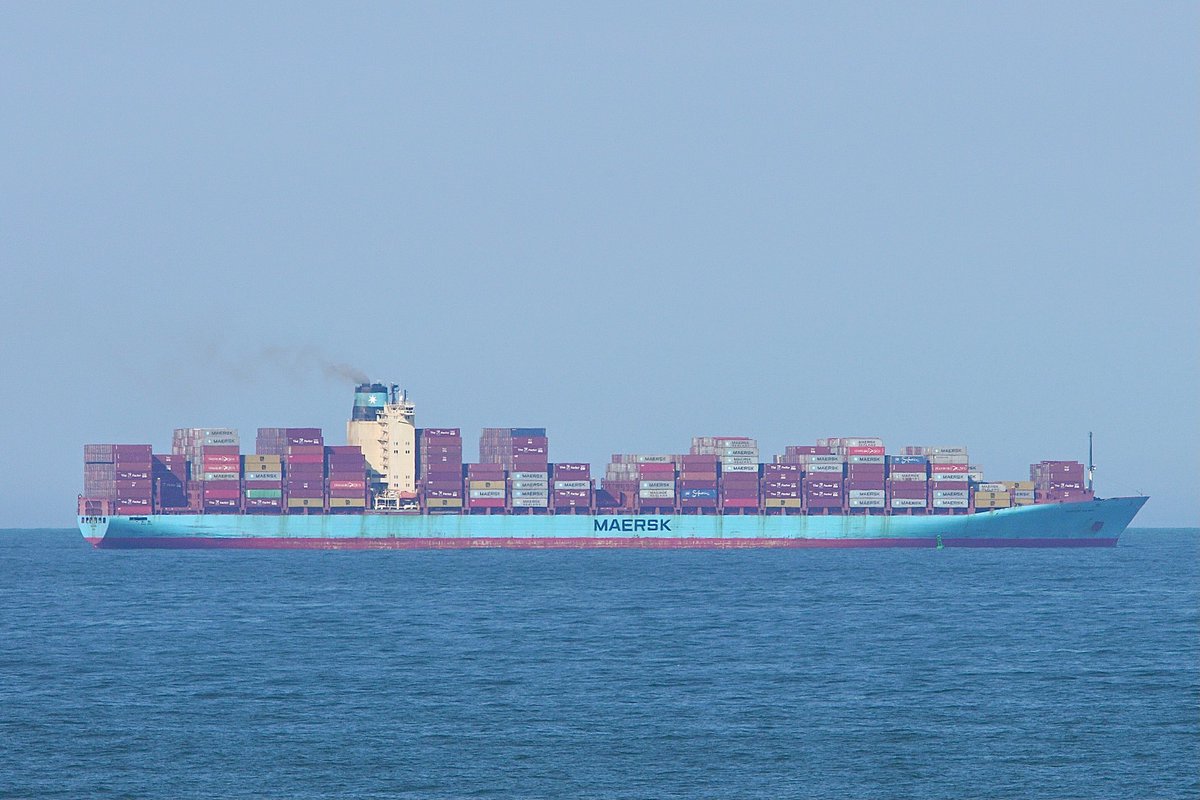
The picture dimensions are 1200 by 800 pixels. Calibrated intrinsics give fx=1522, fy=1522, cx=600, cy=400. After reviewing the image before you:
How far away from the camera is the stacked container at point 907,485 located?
11512cm

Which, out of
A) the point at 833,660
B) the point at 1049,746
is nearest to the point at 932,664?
the point at 833,660

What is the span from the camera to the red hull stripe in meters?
113

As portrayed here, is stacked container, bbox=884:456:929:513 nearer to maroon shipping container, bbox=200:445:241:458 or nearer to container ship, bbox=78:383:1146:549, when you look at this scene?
container ship, bbox=78:383:1146:549

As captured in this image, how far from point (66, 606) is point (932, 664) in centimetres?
4071

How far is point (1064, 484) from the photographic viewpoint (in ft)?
391

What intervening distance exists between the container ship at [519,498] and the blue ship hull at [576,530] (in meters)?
0.11

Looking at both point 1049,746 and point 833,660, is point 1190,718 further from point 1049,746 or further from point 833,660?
point 833,660

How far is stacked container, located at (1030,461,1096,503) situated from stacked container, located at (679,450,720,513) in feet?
83.8

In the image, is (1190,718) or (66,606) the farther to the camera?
(66,606)

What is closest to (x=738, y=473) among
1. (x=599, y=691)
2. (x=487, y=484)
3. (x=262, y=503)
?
(x=487, y=484)

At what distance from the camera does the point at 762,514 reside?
11550 cm

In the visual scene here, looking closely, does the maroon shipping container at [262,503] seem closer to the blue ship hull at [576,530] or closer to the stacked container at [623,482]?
the blue ship hull at [576,530]

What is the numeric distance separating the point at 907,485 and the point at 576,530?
25297 millimetres

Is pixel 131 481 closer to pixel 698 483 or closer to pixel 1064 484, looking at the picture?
pixel 698 483
